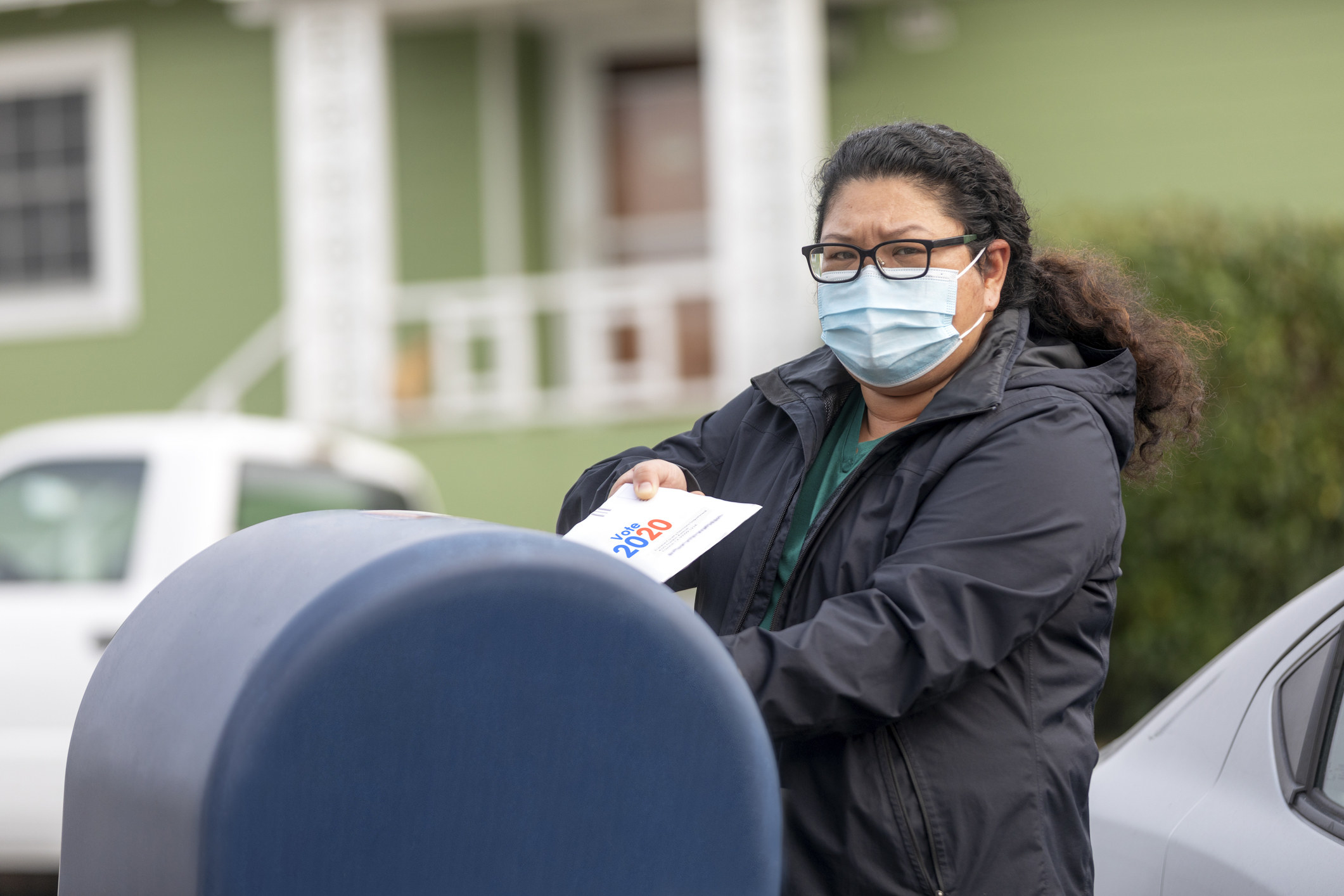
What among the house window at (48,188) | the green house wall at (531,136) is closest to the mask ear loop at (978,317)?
the green house wall at (531,136)

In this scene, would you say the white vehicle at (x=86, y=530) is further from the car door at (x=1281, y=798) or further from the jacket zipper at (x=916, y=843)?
the jacket zipper at (x=916, y=843)

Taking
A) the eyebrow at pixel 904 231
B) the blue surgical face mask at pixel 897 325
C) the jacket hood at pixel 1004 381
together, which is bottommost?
the jacket hood at pixel 1004 381

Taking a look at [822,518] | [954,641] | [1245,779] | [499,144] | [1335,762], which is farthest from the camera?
[499,144]

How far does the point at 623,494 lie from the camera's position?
2314 millimetres

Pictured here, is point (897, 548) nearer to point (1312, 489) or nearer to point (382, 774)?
point (382, 774)

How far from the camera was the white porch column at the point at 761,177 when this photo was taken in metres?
9.44

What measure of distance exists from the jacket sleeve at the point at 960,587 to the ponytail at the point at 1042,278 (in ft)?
1.03

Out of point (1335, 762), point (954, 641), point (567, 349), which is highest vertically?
point (567, 349)

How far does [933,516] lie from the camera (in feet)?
6.71

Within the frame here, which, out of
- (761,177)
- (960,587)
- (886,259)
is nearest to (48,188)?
(761,177)

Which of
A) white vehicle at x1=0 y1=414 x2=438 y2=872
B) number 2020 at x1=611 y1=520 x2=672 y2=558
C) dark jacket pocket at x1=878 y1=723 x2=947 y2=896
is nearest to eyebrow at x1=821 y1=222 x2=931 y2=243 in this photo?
number 2020 at x1=611 y1=520 x2=672 y2=558

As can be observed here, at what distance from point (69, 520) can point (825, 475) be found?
162 inches

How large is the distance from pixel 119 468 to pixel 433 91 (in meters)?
6.30

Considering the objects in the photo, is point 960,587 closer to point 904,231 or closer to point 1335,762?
point 904,231
